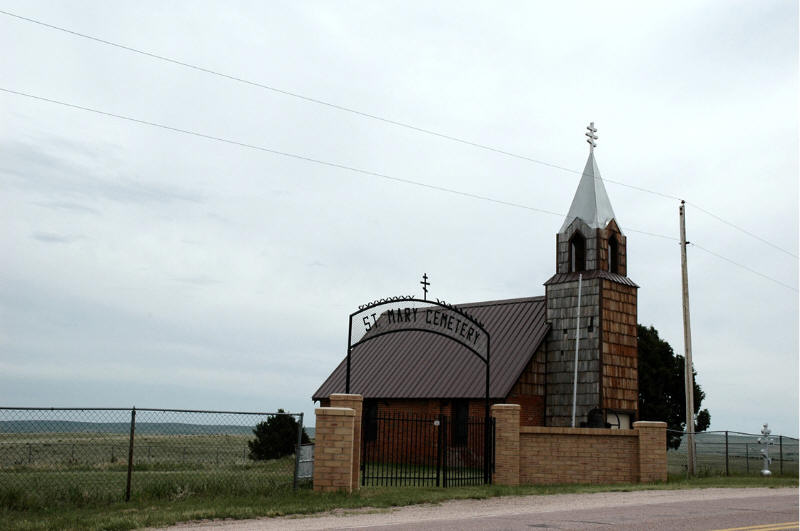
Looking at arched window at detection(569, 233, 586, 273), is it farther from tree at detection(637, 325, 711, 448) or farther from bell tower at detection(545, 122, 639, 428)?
tree at detection(637, 325, 711, 448)

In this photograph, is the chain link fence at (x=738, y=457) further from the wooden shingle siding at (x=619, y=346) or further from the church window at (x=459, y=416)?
the church window at (x=459, y=416)

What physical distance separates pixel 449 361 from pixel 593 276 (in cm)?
670

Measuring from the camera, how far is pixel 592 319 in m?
29.3

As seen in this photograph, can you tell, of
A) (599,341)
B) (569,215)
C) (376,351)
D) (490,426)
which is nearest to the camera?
(490,426)

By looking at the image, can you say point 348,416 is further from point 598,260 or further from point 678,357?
point 678,357

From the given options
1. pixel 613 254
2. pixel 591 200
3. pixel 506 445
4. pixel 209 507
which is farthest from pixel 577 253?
pixel 209 507

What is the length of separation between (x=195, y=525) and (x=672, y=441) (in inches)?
1584

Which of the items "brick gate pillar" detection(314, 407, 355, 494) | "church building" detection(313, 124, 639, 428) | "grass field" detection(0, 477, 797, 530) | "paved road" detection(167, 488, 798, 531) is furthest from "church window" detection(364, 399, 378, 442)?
"paved road" detection(167, 488, 798, 531)

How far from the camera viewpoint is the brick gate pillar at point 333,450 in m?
15.8

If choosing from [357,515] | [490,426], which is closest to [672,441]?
[490,426]

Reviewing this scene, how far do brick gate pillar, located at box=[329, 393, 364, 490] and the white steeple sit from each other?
15.8 m

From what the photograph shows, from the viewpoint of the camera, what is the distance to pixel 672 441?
47000 millimetres

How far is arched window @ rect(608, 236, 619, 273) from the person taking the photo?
3078 centimetres

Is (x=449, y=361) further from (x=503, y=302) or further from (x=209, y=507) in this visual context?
(x=209, y=507)
